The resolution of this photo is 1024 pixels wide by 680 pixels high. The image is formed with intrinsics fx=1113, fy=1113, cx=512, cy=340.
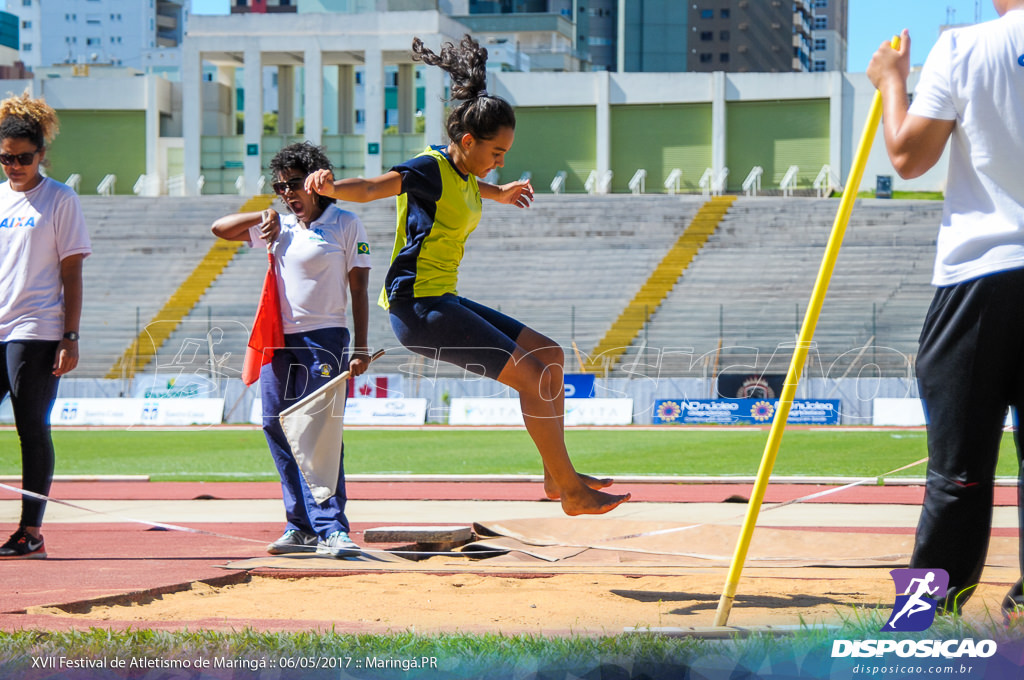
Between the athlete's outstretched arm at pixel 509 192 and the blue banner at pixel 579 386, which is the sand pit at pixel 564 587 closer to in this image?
the athlete's outstretched arm at pixel 509 192

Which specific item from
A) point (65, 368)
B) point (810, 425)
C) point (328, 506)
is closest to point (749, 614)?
point (328, 506)

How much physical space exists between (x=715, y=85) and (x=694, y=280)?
1724 centimetres

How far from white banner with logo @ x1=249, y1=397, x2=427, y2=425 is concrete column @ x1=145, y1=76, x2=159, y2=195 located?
92.4ft

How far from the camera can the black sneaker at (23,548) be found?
5.80 m

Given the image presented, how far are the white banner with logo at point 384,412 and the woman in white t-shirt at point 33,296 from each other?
54.1 feet

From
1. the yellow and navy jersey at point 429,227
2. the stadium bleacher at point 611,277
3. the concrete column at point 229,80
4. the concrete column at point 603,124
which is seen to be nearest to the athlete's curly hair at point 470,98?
the yellow and navy jersey at point 429,227

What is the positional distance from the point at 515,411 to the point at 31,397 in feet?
56.0

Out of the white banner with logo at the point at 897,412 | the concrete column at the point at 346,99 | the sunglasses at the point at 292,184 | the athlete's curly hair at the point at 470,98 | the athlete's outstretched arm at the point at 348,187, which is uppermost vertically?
the concrete column at the point at 346,99

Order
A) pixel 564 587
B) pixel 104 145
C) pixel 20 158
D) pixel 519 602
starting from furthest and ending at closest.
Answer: pixel 104 145, pixel 20 158, pixel 564 587, pixel 519 602

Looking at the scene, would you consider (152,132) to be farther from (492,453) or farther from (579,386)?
(492,453)

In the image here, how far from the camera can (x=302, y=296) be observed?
6.13 meters

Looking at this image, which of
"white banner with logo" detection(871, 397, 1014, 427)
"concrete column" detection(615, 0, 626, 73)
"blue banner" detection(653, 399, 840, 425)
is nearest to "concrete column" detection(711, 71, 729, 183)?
"blue banner" detection(653, 399, 840, 425)

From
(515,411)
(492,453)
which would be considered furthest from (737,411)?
(492,453)

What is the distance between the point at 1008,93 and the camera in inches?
127
